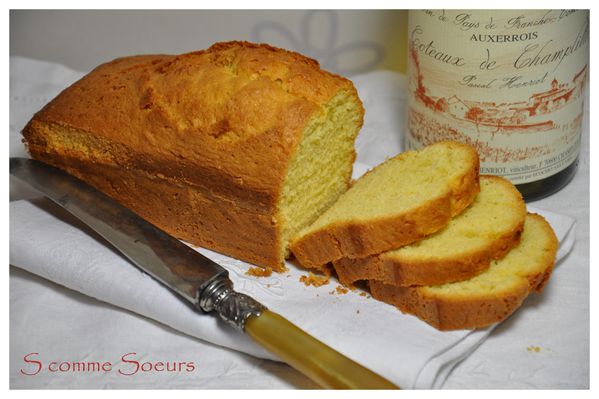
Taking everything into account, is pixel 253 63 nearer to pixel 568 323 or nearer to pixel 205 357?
pixel 205 357

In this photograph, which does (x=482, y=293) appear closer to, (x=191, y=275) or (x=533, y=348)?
(x=533, y=348)

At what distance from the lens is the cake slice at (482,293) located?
170 centimetres

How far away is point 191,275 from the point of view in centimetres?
185

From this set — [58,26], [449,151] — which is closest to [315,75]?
[449,151]

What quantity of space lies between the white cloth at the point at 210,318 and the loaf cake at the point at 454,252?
0.08 meters

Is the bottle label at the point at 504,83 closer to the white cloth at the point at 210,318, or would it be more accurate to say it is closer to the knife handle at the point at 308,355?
the white cloth at the point at 210,318

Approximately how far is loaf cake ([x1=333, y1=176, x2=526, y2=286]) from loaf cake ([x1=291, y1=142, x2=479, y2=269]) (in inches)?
1.1

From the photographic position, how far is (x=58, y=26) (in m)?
3.44

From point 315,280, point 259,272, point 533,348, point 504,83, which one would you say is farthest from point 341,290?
point 504,83

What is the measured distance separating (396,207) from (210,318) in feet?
1.72

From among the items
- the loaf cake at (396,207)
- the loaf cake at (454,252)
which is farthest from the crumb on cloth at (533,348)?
the loaf cake at (396,207)

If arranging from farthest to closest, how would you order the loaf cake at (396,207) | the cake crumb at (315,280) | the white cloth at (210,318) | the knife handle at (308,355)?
the cake crumb at (315,280)
the loaf cake at (396,207)
the white cloth at (210,318)
the knife handle at (308,355)

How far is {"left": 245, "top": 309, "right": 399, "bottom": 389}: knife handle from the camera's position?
1.54 m

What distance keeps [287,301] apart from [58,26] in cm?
217
